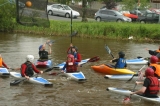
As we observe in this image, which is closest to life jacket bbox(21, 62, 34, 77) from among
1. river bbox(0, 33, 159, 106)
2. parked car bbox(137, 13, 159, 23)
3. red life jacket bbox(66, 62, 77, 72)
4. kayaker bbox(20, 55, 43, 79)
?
kayaker bbox(20, 55, 43, 79)

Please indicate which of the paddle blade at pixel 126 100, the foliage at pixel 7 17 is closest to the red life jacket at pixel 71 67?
the paddle blade at pixel 126 100

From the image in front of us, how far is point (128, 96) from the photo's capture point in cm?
1180

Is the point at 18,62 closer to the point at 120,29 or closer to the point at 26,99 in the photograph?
the point at 26,99

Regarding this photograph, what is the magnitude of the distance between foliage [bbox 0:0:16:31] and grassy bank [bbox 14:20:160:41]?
1.85m

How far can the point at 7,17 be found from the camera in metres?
32.1

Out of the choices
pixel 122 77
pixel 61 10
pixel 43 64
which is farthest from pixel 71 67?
pixel 61 10

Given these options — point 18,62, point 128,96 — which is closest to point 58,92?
point 128,96

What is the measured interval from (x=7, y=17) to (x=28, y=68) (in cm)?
1939

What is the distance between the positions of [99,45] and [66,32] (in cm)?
489

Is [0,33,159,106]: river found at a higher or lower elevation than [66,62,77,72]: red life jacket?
lower

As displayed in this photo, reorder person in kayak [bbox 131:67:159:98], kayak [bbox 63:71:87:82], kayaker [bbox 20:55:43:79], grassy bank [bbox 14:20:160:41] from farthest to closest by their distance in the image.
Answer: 1. grassy bank [bbox 14:20:160:41]
2. kayak [bbox 63:71:87:82]
3. kayaker [bbox 20:55:43:79]
4. person in kayak [bbox 131:67:159:98]

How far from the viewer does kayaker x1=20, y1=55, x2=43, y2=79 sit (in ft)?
43.7

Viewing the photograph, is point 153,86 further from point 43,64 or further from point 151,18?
point 151,18

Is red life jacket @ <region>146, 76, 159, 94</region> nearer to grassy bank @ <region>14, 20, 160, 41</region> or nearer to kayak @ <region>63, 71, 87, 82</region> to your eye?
kayak @ <region>63, 71, 87, 82</region>
